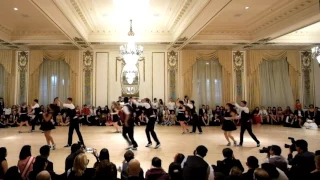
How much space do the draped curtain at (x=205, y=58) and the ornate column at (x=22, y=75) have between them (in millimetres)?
7768

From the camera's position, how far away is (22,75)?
1278 cm

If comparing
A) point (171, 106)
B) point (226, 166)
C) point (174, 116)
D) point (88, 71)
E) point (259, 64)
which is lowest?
point (174, 116)

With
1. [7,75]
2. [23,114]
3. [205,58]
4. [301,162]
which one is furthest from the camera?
[205,58]

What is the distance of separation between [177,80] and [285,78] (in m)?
5.70

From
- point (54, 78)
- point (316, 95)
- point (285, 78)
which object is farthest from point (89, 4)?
point (316, 95)

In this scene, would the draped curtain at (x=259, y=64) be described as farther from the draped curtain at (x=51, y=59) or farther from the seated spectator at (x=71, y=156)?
the seated spectator at (x=71, y=156)

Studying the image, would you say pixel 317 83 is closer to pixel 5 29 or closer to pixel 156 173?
pixel 156 173

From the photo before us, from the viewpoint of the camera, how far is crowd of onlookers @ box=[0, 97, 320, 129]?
1157 centimetres

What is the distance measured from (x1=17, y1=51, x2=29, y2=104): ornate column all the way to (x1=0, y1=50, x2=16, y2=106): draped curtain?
0.28m

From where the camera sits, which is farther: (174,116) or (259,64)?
(259,64)

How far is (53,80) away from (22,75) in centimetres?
148

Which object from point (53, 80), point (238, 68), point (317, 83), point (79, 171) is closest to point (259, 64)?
point (238, 68)

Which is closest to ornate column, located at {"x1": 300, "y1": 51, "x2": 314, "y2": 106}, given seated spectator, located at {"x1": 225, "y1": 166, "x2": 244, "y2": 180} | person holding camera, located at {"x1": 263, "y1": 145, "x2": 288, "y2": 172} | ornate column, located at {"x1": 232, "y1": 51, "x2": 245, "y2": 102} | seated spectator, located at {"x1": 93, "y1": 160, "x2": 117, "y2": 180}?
ornate column, located at {"x1": 232, "y1": 51, "x2": 245, "y2": 102}

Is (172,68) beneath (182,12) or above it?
beneath
